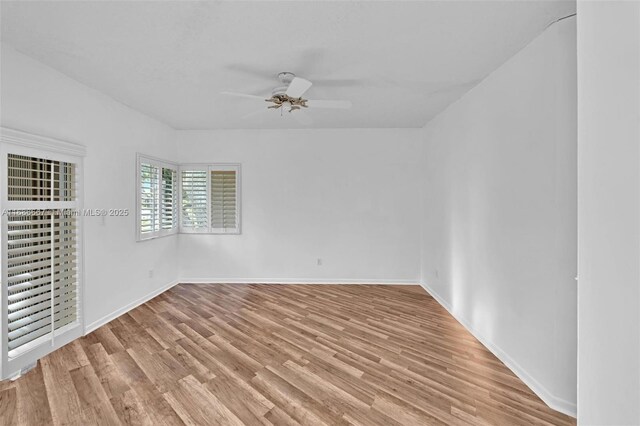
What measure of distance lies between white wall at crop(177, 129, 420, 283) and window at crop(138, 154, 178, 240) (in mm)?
378

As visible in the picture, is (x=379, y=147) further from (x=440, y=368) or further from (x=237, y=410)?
(x=237, y=410)

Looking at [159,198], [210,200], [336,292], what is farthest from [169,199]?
[336,292]

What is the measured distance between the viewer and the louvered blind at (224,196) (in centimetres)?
475

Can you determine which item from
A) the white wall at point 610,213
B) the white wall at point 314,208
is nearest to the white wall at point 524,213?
the white wall at point 314,208

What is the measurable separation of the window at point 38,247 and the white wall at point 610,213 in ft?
11.2

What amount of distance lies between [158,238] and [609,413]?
4752mm

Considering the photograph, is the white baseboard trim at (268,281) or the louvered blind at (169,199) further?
the white baseboard trim at (268,281)

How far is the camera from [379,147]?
465 centimetres

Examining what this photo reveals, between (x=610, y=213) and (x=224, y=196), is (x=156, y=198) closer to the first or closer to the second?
(x=224, y=196)

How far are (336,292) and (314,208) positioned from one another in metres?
1.42

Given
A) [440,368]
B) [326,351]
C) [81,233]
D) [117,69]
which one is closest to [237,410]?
[326,351]

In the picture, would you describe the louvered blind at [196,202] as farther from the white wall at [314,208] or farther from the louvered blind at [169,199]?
the white wall at [314,208]

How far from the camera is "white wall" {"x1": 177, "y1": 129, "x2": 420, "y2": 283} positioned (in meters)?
4.66

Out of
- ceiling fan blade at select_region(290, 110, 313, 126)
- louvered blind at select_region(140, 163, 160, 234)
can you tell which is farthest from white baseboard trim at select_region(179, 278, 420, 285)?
ceiling fan blade at select_region(290, 110, 313, 126)
